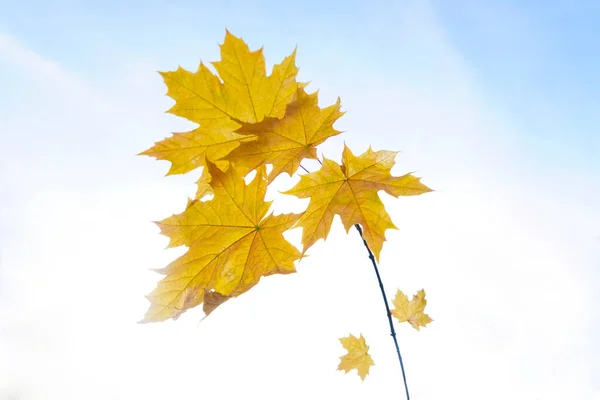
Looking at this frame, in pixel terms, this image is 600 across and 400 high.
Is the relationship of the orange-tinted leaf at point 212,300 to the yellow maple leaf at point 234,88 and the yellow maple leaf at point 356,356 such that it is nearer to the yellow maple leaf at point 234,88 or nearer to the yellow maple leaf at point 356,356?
the yellow maple leaf at point 234,88

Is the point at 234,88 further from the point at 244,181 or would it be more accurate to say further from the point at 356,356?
the point at 356,356

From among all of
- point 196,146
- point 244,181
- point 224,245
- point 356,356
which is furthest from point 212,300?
point 356,356

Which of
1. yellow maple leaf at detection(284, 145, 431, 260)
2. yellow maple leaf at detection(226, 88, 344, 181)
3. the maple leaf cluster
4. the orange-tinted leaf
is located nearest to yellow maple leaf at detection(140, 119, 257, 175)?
the maple leaf cluster

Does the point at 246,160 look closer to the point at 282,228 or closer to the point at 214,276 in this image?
the point at 282,228

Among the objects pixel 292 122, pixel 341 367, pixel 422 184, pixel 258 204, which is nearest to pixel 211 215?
pixel 258 204

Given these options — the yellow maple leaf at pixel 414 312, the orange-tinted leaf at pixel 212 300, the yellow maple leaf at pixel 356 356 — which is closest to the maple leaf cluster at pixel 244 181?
the orange-tinted leaf at pixel 212 300

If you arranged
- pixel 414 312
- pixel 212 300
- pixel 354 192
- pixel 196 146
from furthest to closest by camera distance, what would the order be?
pixel 414 312 < pixel 196 146 < pixel 354 192 < pixel 212 300

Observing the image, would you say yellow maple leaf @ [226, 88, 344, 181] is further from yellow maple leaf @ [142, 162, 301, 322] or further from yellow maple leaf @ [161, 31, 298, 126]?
yellow maple leaf @ [161, 31, 298, 126]
